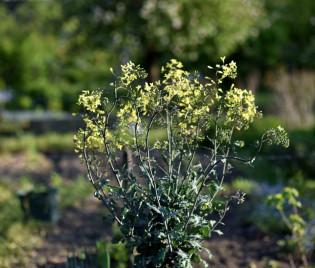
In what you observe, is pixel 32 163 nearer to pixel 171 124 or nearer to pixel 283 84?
pixel 283 84

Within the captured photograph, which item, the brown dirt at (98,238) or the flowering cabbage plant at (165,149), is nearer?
the flowering cabbage plant at (165,149)

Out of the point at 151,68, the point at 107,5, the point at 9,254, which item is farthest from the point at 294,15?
the point at 9,254

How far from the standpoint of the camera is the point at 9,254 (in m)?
4.30

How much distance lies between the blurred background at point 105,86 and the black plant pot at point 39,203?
0.02 metres

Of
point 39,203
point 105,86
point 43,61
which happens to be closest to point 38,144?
point 39,203

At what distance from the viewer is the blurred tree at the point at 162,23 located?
9898mm

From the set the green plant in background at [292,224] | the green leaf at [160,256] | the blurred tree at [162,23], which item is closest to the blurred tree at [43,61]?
the blurred tree at [162,23]

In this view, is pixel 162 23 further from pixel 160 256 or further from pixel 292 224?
pixel 160 256

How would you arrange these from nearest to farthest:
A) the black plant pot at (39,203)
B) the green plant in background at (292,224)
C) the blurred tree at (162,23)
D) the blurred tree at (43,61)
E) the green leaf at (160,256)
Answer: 1. the green leaf at (160,256)
2. the green plant in background at (292,224)
3. the black plant pot at (39,203)
4. the blurred tree at (162,23)
5. the blurred tree at (43,61)

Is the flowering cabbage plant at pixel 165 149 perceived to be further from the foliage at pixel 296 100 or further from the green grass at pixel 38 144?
the foliage at pixel 296 100

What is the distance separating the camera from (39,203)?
522 centimetres

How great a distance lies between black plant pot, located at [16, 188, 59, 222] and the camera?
5.22m

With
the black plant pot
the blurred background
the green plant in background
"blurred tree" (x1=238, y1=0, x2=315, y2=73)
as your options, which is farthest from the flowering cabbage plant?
"blurred tree" (x1=238, y1=0, x2=315, y2=73)

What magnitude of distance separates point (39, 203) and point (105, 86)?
9.74 ft
